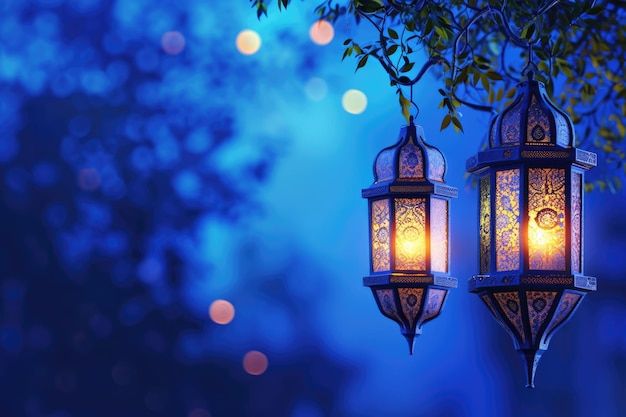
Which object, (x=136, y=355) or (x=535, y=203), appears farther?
(x=136, y=355)

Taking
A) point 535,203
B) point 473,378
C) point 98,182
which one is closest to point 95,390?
point 98,182

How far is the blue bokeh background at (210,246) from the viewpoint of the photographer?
11102 millimetres

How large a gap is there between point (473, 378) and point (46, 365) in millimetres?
4344

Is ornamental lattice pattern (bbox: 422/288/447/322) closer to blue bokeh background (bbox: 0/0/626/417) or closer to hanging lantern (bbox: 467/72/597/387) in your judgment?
hanging lantern (bbox: 467/72/597/387)

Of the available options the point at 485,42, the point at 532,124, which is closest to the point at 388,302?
the point at 532,124

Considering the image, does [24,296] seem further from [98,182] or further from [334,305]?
[334,305]

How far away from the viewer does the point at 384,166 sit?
166 inches

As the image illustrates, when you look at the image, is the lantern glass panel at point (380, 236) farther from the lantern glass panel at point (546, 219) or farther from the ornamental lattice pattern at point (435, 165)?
the lantern glass panel at point (546, 219)

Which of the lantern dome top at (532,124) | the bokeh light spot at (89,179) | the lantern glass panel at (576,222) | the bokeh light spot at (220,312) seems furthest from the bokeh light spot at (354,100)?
the lantern glass panel at (576,222)

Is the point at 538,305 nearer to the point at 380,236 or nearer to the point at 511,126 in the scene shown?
the point at 511,126

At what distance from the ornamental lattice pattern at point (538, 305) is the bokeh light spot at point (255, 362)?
8.29 metres

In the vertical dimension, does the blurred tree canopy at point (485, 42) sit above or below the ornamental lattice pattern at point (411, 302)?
above

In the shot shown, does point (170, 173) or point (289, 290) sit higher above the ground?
point (170, 173)

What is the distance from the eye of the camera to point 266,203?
1155 cm
